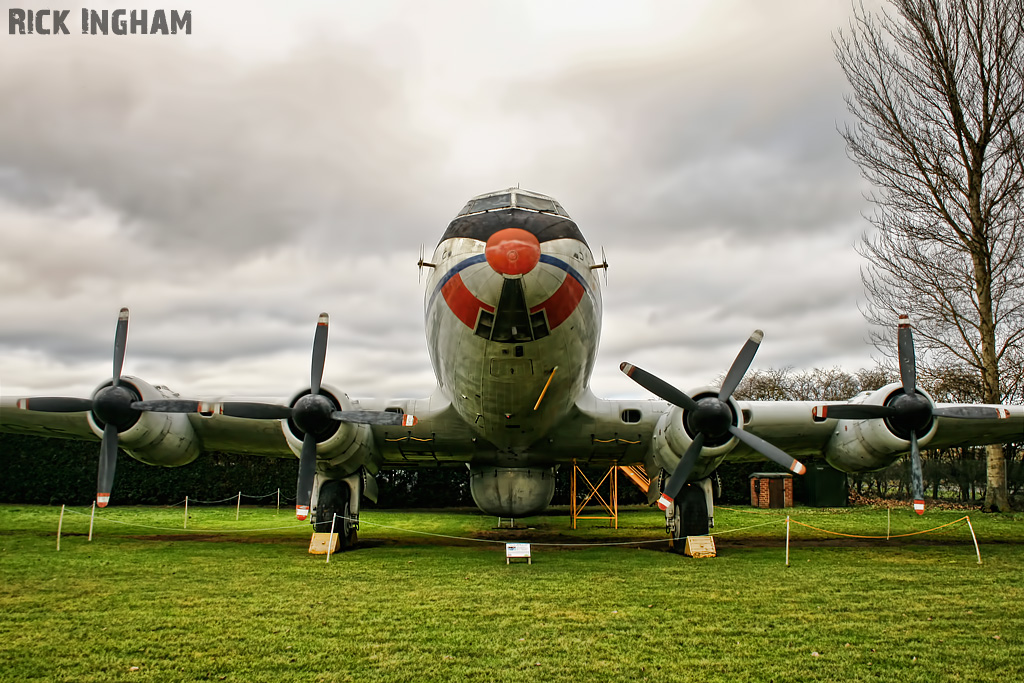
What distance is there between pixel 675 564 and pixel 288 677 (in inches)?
281

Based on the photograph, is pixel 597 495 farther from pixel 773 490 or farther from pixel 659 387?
pixel 659 387

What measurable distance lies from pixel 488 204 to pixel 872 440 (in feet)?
26.3

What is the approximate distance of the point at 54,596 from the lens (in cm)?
747

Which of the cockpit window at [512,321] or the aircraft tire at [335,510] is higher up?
the cockpit window at [512,321]

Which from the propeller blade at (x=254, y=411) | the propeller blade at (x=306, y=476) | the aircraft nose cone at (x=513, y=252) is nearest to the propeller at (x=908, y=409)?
the aircraft nose cone at (x=513, y=252)

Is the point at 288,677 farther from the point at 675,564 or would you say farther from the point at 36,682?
the point at 675,564

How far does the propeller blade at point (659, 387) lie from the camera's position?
31.9 ft

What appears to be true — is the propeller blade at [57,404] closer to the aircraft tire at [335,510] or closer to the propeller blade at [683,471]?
the aircraft tire at [335,510]

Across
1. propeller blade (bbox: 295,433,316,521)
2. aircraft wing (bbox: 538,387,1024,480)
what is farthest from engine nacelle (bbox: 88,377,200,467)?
aircraft wing (bbox: 538,387,1024,480)

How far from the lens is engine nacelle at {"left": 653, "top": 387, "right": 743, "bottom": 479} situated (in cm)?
1055

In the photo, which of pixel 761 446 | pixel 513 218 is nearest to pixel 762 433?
pixel 761 446

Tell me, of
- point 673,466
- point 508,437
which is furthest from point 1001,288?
point 508,437

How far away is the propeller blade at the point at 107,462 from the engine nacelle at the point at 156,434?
217 millimetres

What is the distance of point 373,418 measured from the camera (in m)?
10.5
